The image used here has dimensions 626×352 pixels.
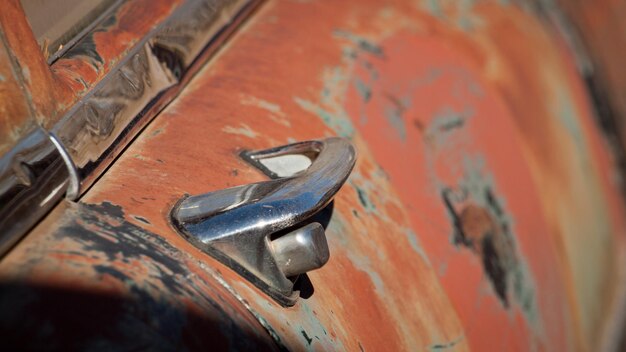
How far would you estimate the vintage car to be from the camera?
747 millimetres

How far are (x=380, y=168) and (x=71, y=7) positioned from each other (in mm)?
435

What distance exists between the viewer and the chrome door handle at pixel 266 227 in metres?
0.83

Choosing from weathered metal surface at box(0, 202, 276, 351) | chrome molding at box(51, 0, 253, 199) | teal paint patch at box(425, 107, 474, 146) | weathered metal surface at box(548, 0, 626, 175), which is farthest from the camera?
weathered metal surface at box(548, 0, 626, 175)

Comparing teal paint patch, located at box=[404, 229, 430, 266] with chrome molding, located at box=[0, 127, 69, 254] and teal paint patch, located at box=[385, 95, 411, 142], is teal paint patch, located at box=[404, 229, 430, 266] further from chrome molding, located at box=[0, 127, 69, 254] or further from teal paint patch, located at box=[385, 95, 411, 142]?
chrome molding, located at box=[0, 127, 69, 254]

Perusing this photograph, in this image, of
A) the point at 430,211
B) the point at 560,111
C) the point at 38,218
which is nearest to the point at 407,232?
the point at 430,211

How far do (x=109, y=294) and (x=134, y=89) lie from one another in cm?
36

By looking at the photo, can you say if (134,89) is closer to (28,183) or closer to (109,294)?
(28,183)

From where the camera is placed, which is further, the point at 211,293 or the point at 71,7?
the point at 71,7

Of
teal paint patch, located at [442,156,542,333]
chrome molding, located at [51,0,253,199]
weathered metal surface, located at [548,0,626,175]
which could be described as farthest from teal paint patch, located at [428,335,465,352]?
weathered metal surface, located at [548,0,626,175]

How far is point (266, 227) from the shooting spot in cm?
82

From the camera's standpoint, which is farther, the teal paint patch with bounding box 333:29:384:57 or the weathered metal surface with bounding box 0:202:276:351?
the teal paint patch with bounding box 333:29:384:57

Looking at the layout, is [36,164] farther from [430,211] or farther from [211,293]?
[430,211]

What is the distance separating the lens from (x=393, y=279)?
1.04 metres

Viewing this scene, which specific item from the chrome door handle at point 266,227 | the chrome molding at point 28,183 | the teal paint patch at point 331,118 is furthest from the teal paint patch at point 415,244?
the chrome molding at point 28,183
